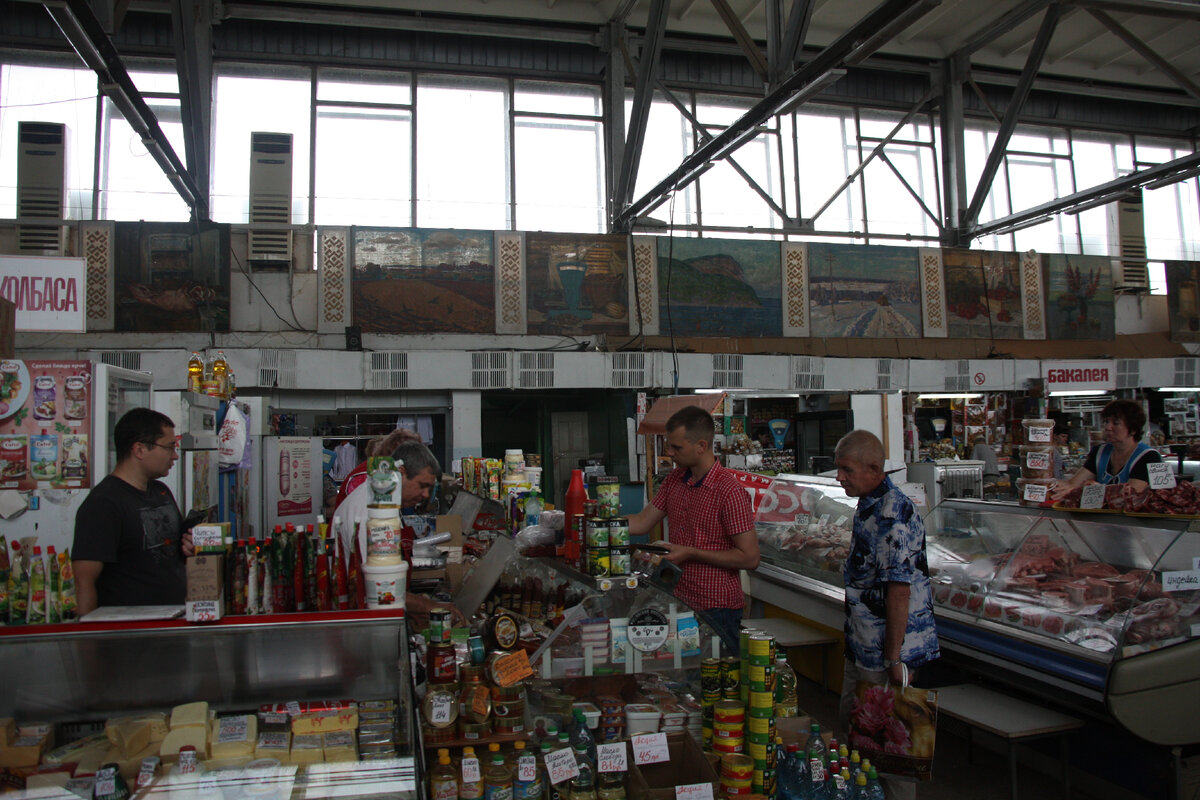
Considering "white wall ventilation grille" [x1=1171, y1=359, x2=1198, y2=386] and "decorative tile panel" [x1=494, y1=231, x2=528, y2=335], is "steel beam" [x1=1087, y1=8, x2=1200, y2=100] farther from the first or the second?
"decorative tile panel" [x1=494, y1=231, x2=528, y2=335]

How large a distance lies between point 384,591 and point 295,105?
11817mm

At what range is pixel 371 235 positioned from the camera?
1097 centimetres

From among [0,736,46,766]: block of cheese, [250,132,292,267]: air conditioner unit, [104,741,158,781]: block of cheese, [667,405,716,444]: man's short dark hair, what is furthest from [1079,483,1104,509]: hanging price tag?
[250,132,292,267]: air conditioner unit

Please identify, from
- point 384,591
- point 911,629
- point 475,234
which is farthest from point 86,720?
point 475,234

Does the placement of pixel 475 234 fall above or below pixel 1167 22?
below

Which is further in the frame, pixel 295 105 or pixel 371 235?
pixel 295 105

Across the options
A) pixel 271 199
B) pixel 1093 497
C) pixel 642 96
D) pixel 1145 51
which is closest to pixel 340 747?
pixel 1093 497

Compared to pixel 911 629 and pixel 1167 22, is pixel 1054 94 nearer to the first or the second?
pixel 1167 22

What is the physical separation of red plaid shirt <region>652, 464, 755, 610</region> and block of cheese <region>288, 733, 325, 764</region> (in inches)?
69.9

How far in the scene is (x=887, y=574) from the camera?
2.91 meters

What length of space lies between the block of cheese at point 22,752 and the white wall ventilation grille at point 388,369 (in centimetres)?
895

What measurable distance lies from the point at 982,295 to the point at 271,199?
11545 millimetres

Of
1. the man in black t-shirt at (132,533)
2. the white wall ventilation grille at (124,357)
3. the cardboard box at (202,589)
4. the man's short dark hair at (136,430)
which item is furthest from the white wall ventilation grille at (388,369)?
the cardboard box at (202,589)

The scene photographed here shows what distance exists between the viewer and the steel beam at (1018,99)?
402 inches
